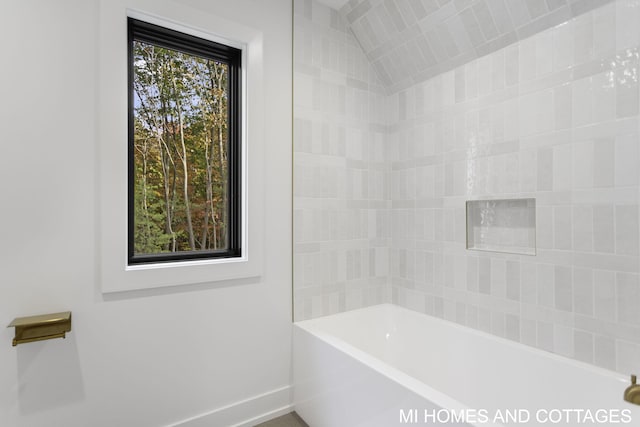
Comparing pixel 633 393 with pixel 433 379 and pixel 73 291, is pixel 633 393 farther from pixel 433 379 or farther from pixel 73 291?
pixel 73 291

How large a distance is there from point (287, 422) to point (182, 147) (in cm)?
174

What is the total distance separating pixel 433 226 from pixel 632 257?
103 centimetres

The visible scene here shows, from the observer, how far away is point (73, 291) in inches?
61.1

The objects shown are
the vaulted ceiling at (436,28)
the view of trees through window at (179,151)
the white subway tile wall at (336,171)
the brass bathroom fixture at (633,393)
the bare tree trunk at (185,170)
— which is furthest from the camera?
the white subway tile wall at (336,171)

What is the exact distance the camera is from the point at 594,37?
156cm

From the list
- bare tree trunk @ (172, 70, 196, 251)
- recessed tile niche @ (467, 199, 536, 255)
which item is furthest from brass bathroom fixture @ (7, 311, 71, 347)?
recessed tile niche @ (467, 199, 536, 255)

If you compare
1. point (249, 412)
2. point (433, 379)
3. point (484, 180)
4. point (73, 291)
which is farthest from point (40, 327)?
point (484, 180)

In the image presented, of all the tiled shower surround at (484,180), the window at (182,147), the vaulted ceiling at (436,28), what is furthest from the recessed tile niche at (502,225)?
the window at (182,147)

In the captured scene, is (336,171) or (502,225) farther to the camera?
(336,171)

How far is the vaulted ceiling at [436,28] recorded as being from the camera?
5.66ft

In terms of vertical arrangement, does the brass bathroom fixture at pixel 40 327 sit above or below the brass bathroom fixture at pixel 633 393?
above

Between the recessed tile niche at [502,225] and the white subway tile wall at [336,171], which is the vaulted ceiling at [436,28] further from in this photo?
the recessed tile niche at [502,225]

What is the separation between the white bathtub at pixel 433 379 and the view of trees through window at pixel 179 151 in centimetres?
92

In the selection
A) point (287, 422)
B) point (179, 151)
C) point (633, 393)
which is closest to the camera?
point (633, 393)
